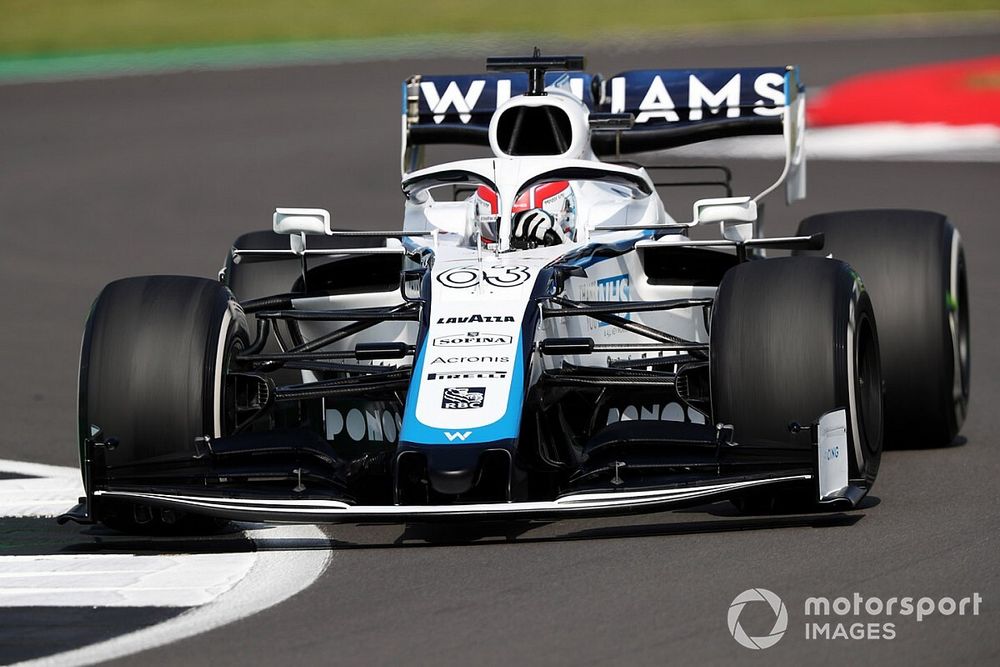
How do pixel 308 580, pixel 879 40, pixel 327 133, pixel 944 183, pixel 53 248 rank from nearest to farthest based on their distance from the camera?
pixel 308 580, pixel 53 248, pixel 944 183, pixel 327 133, pixel 879 40

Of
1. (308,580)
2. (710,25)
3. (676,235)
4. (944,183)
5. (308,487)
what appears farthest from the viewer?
(710,25)

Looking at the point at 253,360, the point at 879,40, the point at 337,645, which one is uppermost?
the point at 879,40

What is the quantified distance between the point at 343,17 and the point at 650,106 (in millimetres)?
28438

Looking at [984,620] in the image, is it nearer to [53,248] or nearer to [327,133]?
[53,248]

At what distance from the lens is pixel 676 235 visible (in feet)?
30.8

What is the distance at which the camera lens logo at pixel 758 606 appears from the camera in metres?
5.82

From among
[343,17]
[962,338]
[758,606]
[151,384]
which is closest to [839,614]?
[758,606]

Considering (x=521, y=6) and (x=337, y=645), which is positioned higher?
(x=521, y=6)

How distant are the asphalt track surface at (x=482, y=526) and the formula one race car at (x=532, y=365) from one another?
0.22 meters

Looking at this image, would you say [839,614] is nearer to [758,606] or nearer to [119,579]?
[758,606]

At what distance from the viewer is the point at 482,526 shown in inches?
300

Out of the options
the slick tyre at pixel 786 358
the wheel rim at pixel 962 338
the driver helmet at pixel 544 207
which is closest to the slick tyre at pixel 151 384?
the driver helmet at pixel 544 207

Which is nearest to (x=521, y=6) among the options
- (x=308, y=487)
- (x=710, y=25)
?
(x=710, y=25)

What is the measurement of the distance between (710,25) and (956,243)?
2759 centimetres
